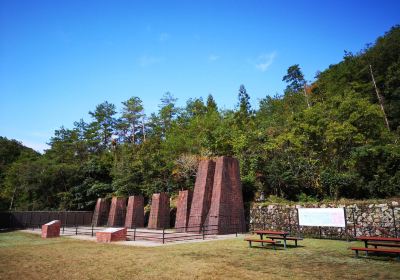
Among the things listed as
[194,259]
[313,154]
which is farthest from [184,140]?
[194,259]

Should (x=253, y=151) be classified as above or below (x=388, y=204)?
above

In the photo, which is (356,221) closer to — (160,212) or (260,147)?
(260,147)

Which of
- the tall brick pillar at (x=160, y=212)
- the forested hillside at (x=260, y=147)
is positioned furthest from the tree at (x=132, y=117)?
the tall brick pillar at (x=160, y=212)

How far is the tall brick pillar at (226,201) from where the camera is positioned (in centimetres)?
1858

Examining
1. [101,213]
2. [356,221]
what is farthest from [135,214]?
[356,221]

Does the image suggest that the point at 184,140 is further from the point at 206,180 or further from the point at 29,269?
the point at 29,269

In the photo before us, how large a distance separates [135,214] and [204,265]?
21297mm

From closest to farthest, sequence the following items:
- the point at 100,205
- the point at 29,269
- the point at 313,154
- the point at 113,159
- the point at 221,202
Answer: the point at 29,269
the point at 221,202
the point at 313,154
the point at 100,205
the point at 113,159

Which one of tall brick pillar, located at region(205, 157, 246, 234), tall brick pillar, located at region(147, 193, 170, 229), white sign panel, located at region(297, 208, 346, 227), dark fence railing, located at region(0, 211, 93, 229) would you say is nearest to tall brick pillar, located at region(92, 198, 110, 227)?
dark fence railing, located at region(0, 211, 93, 229)

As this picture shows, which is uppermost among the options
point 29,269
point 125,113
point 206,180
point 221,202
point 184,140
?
point 125,113

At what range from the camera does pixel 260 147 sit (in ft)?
84.5

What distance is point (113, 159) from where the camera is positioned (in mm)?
43406

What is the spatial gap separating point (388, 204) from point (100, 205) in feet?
96.6

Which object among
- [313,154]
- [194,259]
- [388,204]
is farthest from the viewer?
[313,154]
